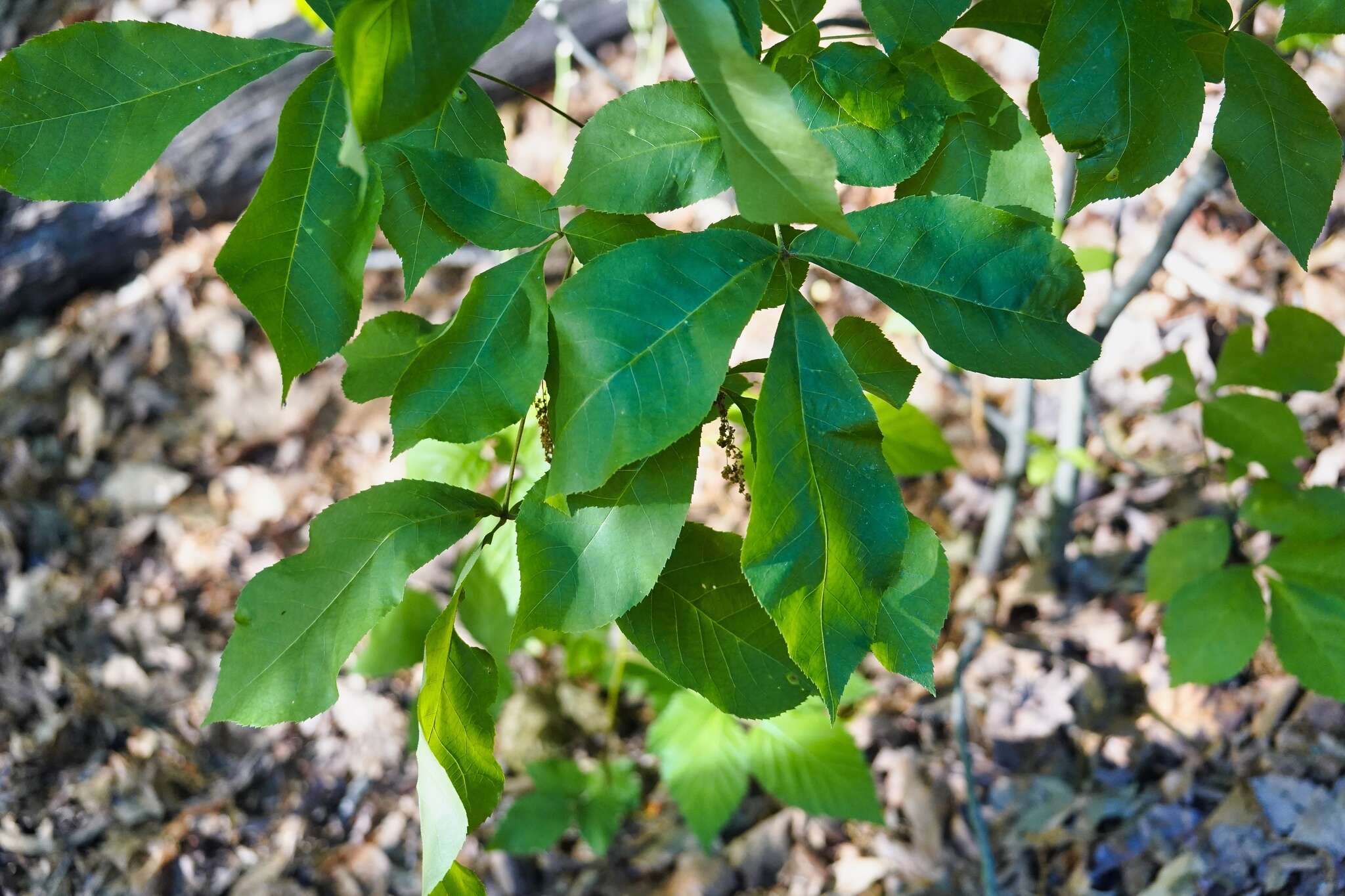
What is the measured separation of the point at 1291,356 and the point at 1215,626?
454 millimetres

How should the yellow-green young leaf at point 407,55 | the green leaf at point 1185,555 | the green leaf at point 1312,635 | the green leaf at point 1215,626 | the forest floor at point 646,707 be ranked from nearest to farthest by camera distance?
the yellow-green young leaf at point 407,55 → the green leaf at point 1312,635 → the green leaf at point 1215,626 → the green leaf at point 1185,555 → the forest floor at point 646,707

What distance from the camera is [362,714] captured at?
113 inches

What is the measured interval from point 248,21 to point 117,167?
13.5 ft

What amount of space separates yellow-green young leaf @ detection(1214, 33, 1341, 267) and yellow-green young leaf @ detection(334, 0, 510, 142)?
2.03 ft

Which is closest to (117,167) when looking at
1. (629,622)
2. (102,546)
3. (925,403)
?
(629,622)

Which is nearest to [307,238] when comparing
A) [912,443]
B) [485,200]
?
[485,200]

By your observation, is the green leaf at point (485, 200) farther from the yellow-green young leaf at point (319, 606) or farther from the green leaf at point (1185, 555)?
the green leaf at point (1185, 555)

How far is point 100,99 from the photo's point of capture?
770mm

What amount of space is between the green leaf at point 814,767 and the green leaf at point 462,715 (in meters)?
1.20

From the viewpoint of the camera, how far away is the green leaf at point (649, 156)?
2.39 feet

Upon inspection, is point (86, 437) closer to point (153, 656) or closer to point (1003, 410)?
point (153, 656)

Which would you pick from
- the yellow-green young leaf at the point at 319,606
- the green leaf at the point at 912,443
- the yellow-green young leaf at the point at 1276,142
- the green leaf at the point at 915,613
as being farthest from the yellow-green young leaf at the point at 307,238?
the green leaf at the point at 912,443

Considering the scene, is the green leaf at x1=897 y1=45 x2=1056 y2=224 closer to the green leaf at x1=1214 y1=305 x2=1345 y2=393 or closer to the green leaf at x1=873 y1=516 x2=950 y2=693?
the green leaf at x1=873 y1=516 x2=950 y2=693

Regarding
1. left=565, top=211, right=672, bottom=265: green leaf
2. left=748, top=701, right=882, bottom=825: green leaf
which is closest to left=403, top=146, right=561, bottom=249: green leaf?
left=565, top=211, right=672, bottom=265: green leaf
